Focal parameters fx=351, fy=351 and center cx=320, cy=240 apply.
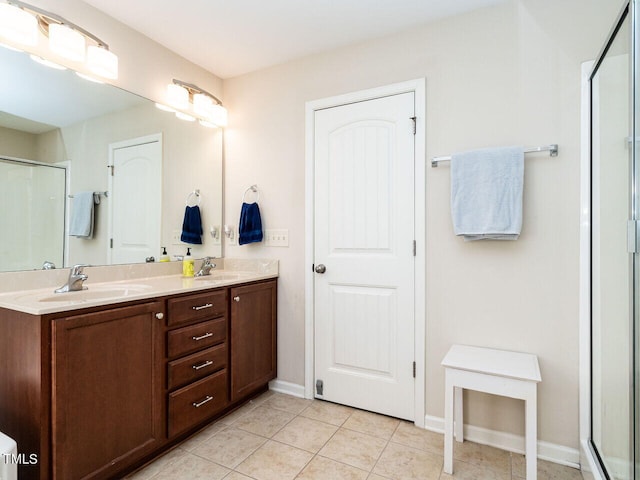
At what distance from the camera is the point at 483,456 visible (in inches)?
70.6

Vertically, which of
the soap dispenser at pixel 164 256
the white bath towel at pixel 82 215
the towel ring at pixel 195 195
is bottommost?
the soap dispenser at pixel 164 256

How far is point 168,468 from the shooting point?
1.69 m

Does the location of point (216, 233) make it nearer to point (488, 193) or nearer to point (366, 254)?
point (366, 254)

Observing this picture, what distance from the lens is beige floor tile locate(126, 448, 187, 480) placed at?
64.1 inches

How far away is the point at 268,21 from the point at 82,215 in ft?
5.04

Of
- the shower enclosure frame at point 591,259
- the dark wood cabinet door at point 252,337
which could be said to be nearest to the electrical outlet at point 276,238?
the dark wood cabinet door at point 252,337

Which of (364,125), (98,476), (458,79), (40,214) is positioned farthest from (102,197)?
(458,79)

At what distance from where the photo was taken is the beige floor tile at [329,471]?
64.6 inches

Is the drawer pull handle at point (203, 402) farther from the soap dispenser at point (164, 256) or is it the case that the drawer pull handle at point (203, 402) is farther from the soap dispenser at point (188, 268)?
the soap dispenser at point (164, 256)

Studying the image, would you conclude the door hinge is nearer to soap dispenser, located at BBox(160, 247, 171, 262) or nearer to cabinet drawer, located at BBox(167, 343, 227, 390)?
cabinet drawer, located at BBox(167, 343, 227, 390)

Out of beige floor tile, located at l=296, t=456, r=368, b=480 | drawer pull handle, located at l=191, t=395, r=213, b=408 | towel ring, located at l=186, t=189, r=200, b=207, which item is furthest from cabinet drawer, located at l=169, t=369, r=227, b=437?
towel ring, located at l=186, t=189, r=200, b=207

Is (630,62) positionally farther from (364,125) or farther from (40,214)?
(40,214)

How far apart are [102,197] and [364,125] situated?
163 cm

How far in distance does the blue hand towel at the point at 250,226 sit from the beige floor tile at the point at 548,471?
1977 millimetres
